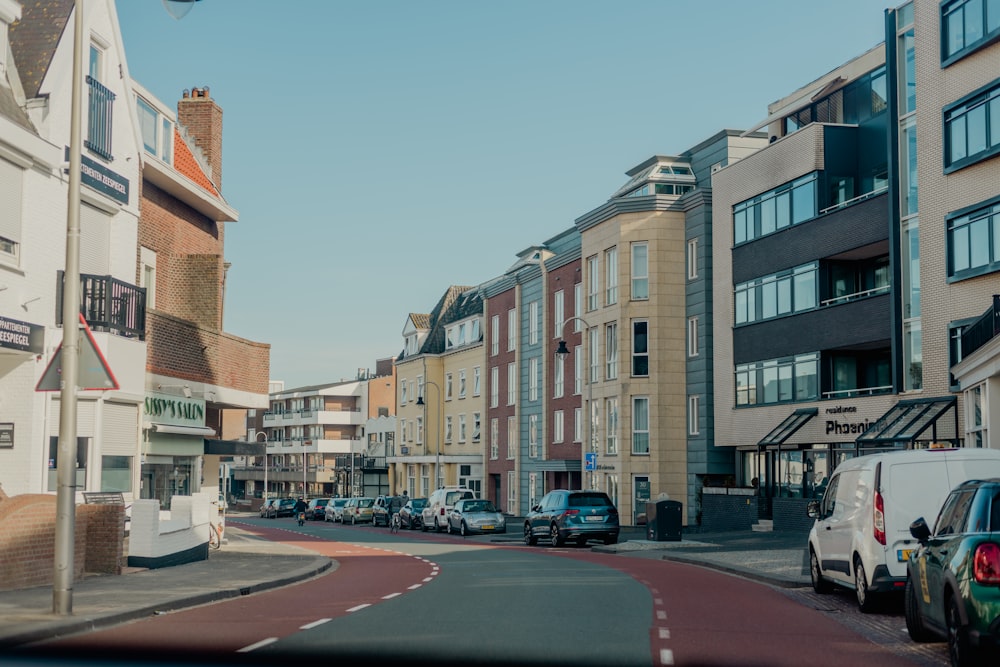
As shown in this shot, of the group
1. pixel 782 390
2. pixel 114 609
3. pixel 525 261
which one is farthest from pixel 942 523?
pixel 525 261

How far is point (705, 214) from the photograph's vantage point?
46.8 meters

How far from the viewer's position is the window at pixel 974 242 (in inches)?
1148

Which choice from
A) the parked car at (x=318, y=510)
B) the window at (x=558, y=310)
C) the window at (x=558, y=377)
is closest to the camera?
the window at (x=558, y=310)

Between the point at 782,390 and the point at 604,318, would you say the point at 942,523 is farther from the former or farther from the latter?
the point at 604,318

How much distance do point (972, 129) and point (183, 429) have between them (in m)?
20.4

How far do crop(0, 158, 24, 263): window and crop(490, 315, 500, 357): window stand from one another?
4862 cm

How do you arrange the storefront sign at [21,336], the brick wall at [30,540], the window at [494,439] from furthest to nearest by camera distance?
the window at [494,439]
the storefront sign at [21,336]
the brick wall at [30,540]

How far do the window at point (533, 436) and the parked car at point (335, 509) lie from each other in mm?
12947

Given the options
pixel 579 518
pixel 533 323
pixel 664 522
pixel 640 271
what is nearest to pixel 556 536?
pixel 579 518

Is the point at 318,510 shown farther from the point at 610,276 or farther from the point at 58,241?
the point at 58,241

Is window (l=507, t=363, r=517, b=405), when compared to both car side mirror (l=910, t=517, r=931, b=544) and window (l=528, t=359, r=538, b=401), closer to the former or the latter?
window (l=528, t=359, r=538, b=401)

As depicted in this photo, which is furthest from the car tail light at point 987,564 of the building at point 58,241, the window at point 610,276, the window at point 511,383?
the window at point 511,383

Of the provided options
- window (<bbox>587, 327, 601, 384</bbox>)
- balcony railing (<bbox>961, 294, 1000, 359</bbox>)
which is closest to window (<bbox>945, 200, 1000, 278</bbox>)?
balcony railing (<bbox>961, 294, 1000, 359</bbox>)

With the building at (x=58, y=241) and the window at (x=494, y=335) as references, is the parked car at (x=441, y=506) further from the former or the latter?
the building at (x=58, y=241)
